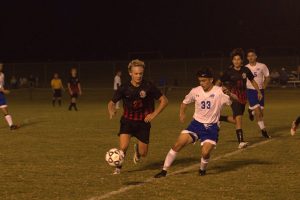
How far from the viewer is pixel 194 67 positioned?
53.7 metres

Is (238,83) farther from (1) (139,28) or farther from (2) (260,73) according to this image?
(1) (139,28)

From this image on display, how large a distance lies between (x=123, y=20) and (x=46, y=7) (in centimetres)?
994

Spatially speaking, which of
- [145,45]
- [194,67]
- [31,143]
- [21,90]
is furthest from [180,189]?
[145,45]

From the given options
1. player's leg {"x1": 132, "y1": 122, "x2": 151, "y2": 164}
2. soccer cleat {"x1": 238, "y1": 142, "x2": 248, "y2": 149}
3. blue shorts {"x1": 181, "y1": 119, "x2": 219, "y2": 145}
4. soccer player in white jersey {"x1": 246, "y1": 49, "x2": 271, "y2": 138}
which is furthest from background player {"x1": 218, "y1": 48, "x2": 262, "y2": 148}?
blue shorts {"x1": 181, "y1": 119, "x2": 219, "y2": 145}

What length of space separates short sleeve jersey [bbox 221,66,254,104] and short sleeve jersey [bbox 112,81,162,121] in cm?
393

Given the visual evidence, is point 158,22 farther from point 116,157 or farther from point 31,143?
point 116,157

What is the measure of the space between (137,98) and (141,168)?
57.7 inches

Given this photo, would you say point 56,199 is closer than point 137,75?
Yes

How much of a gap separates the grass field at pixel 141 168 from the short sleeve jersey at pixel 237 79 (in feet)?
4.15

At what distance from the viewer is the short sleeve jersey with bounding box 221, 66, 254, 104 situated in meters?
13.4

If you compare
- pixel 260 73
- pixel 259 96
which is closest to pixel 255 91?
pixel 259 96

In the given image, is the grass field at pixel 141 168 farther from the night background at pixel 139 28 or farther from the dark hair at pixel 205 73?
the night background at pixel 139 28

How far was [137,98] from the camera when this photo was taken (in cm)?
977

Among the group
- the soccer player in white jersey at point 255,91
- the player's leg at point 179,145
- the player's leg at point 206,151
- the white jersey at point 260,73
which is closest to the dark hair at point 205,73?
the player's leg at point 179,145
